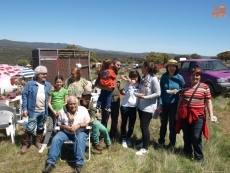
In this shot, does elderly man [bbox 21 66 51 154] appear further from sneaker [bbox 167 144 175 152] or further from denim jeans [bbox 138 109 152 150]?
sneaker [bbox 167 144 175 152]

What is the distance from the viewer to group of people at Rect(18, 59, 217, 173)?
4336 millimetres

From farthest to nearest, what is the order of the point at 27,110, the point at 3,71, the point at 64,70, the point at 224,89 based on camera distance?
the point at 64,70, the point at 224,89, the point at 3,71, the point at 27,110

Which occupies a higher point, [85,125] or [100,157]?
[85,125]

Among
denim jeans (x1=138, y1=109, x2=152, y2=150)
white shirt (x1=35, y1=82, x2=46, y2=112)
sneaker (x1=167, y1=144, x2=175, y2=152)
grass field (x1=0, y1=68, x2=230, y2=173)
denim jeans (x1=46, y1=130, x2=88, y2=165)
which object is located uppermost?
white shirt (x1=35, y1=82, x2=46, y2=112)

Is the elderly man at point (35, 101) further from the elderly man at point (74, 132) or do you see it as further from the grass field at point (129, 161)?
the elderly man at point (74, 132)

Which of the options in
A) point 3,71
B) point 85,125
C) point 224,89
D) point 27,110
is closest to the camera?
point 85,125

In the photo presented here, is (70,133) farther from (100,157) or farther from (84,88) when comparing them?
(84,88)

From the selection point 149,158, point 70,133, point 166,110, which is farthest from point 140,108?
point 70,133

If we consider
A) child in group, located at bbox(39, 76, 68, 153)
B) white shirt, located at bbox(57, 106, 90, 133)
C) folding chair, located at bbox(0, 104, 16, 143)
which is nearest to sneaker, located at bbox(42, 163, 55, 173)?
white shirt, located at bbox(57, 106, 90, 133)

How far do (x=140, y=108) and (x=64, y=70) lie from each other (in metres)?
10.7

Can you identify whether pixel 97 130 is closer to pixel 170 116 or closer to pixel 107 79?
pixel 107 79

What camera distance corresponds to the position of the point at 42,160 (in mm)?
4758

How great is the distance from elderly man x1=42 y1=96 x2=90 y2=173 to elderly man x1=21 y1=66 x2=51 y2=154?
696mm

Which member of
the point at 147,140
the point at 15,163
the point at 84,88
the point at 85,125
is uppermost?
the point at 84,88
